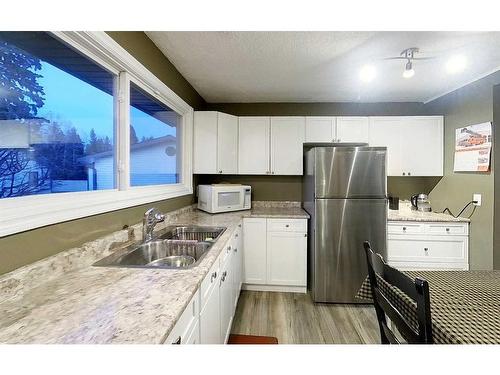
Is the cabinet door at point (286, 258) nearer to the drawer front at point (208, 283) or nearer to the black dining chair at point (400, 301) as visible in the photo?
the drawer front at point (208, 283)

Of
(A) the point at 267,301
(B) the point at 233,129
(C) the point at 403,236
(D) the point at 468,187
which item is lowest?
(A) the point at 267,301

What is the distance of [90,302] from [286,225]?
2.14 metres

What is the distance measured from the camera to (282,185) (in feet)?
11.1

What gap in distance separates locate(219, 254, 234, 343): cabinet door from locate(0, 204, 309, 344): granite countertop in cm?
50

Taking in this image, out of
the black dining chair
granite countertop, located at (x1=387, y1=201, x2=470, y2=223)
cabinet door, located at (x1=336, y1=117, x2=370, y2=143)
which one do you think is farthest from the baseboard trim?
cabinet door, located at (x1=336, y1=117, x2=370, y2=143)

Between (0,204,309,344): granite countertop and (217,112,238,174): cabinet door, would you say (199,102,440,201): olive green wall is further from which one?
(0,204,309,344): granite countertop

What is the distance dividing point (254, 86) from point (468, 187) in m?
2.60

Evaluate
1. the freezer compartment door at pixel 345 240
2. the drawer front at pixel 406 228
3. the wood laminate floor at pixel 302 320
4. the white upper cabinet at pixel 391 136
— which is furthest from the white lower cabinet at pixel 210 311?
the white upper cabinet at pixel 391 136

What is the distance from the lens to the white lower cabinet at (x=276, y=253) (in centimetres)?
271

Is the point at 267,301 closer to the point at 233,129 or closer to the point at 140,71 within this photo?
the point at 233,129

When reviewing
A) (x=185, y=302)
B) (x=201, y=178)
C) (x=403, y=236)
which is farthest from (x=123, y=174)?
(x=403, y=236)

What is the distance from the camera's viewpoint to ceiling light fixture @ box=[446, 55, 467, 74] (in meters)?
2.04

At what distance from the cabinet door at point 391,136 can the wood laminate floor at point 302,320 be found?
5.70 feet

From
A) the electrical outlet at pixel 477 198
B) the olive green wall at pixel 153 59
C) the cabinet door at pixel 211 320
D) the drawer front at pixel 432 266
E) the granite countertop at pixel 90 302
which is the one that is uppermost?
the olive green wall at pixel 153 59
